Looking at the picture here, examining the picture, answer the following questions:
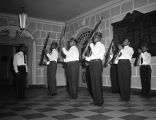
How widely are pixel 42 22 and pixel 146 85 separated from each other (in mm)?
6424

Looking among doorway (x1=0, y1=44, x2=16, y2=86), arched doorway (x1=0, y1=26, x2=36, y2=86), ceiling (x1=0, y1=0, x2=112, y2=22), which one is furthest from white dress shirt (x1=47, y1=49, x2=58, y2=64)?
doorway (x1=0, y1=44, x2=16, y2=86)

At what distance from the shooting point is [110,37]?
25.7ft

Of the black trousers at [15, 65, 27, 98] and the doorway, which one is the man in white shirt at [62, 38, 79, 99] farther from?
the doorway

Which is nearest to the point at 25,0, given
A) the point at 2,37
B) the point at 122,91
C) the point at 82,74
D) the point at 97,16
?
the point at 2,37

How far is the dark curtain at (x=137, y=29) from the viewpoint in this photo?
245 inches

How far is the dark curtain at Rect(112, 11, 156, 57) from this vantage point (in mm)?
6234

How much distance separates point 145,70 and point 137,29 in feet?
5.05

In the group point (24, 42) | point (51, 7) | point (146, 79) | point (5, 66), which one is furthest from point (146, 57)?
point (5, 66)

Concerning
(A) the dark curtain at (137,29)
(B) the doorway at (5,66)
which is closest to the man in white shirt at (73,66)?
(A) the dark curtain at (137,29)

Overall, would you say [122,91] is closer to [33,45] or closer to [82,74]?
[82,74]

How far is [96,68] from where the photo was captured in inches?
176

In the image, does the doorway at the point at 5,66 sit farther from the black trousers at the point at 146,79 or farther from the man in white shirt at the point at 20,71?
the black trousers at the point at 146,79

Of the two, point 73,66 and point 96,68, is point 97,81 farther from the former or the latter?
point 73,66

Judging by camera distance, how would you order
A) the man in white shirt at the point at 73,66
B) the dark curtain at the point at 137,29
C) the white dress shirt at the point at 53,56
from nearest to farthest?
the man in white shirt at the point at 73,66
the dark curtain at the point at 137,29
the white dress shirt at the point at 53,56
